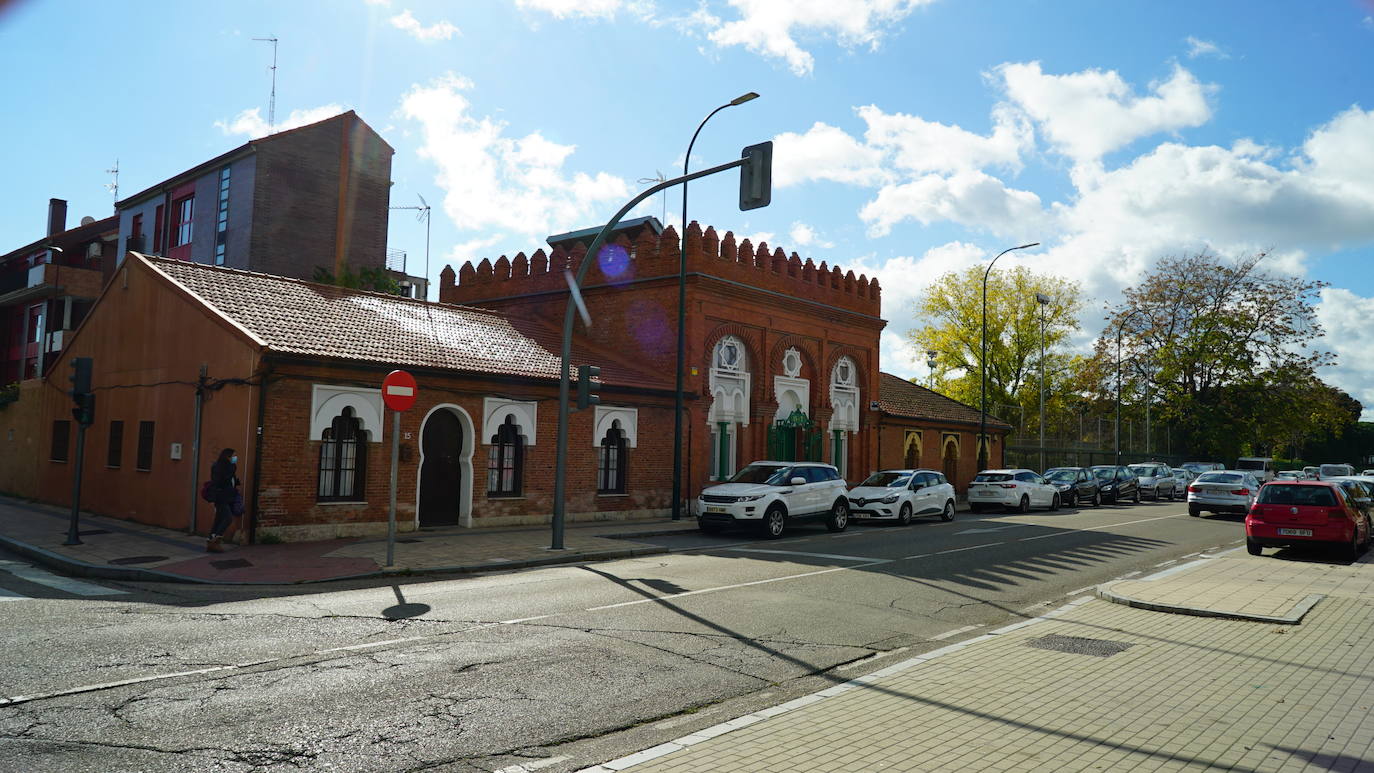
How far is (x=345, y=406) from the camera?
55.1 ft

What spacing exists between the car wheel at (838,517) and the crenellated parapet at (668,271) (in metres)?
8.32

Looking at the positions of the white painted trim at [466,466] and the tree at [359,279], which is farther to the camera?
the tree at [359,279]

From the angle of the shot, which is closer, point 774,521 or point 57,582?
point 57,582

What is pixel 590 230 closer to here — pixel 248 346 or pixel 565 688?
pixel 248 346

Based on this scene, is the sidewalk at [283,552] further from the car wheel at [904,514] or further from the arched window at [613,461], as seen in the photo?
the car wheel at [904,514]

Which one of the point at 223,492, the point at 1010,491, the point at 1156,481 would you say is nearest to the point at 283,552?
the point at 223,492

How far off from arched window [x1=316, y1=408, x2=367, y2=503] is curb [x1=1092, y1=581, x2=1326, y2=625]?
43.5 ft

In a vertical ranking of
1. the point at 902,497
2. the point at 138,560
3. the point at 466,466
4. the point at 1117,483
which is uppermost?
the point at 466,466

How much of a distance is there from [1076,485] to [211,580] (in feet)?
100

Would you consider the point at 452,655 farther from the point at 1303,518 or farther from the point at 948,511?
the point at 948,511

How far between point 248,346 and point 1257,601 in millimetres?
16196

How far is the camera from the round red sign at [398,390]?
41.4 feet

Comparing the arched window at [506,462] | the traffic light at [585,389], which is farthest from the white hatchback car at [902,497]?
the traffic light at [585,389]

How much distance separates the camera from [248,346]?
15773 mm
